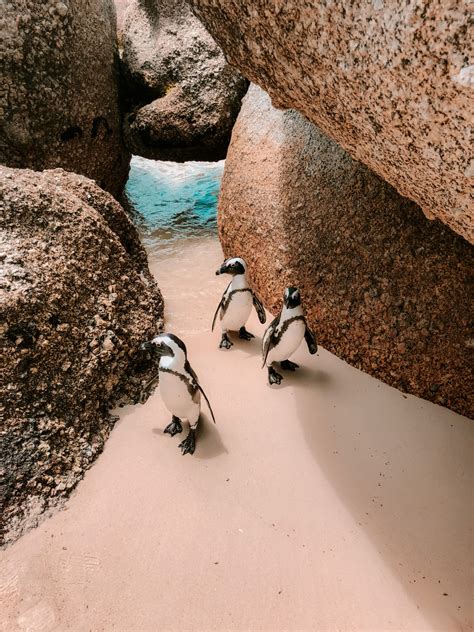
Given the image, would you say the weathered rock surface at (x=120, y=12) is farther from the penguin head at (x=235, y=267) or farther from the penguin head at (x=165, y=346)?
the penguin head at (x=165, y=346)

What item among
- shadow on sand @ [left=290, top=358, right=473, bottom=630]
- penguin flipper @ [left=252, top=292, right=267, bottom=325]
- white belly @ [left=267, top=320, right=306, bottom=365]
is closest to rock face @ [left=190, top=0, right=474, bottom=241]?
white belly @ [left=267, top=320, right=306, bottom=365]

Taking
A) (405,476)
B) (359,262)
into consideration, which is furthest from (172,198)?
(405,476)

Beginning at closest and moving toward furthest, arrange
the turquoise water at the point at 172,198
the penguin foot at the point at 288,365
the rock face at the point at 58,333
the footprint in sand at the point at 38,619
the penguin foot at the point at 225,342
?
the footprint in sand at the point at 38,619, the rock face at the point at 58,333, the penguin foot at the point at 288,365, the penguin foot at the point at 225,342, the turquoise water at the point at 172,198

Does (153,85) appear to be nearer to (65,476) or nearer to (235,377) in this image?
(235,377)

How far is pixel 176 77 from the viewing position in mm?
4375

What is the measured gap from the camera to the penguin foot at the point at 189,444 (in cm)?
222

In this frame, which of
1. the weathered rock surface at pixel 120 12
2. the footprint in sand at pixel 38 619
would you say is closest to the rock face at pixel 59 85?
the weathered rock surface at pixel 120 12

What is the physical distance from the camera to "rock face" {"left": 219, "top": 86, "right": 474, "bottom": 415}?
2383mm

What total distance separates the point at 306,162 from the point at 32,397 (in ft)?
7.04

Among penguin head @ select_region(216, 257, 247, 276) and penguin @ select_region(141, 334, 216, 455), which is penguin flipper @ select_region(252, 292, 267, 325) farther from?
penguin @ select_region(141, 334, 216, 455)

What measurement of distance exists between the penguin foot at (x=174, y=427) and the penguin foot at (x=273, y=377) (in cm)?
58

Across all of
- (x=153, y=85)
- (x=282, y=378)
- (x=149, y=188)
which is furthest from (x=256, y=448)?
(x=149, y=188)

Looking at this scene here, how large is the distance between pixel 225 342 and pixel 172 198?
3.31 metres

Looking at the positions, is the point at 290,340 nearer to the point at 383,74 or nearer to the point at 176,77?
the point at 383,74
